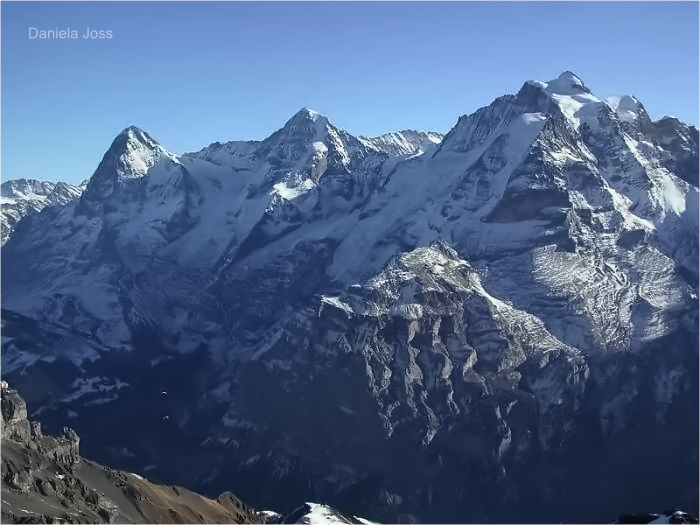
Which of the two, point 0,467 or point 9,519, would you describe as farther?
point 0,467

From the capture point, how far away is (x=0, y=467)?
19712cm

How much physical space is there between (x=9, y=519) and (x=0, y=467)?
68.9 feet

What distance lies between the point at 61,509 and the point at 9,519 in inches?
725

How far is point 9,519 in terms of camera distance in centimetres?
17812

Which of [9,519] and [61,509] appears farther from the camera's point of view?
[61,509]

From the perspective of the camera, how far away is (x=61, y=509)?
643 feet

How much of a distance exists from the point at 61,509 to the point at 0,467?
13.4 metres
